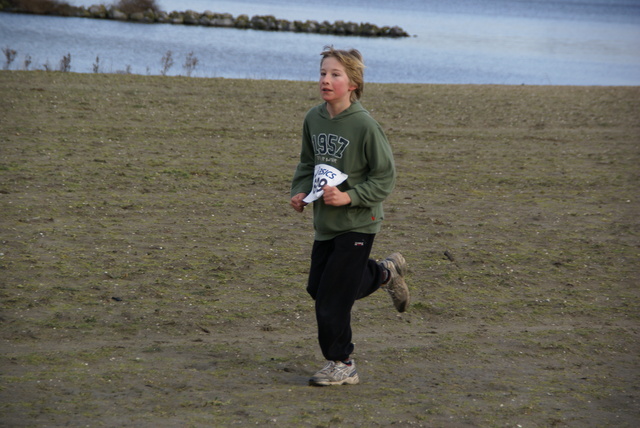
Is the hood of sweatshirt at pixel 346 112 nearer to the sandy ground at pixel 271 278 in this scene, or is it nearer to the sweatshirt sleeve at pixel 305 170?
the sweatshirt sleeve at pixel 305 170

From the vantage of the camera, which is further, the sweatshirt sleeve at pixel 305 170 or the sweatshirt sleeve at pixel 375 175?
the sweatshirt sleeve at pixel 305 170

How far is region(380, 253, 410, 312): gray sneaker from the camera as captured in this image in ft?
17.0

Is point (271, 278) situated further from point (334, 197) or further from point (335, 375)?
point (334, 197)

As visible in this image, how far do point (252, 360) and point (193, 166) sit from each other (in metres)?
4.88

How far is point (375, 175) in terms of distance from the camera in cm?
445

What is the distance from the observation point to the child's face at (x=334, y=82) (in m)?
4.37

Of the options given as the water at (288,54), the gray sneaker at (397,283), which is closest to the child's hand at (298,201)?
the gray sneaker at (397,283)

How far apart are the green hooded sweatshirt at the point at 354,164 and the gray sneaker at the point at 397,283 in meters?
0.70

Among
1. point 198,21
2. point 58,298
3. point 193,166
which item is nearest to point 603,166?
point 193,166

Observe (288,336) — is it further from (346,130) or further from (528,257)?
(528,257)

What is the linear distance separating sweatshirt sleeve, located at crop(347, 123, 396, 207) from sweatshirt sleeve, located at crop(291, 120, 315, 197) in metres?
0.42

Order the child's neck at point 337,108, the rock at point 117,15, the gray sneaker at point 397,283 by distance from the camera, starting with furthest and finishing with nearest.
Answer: the rock at point 117,15 < the gray sneaker at point 397,283 < the child's neck at point 337,108

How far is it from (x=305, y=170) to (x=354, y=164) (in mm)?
431

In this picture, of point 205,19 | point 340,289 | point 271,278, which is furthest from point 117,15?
point 340,289
